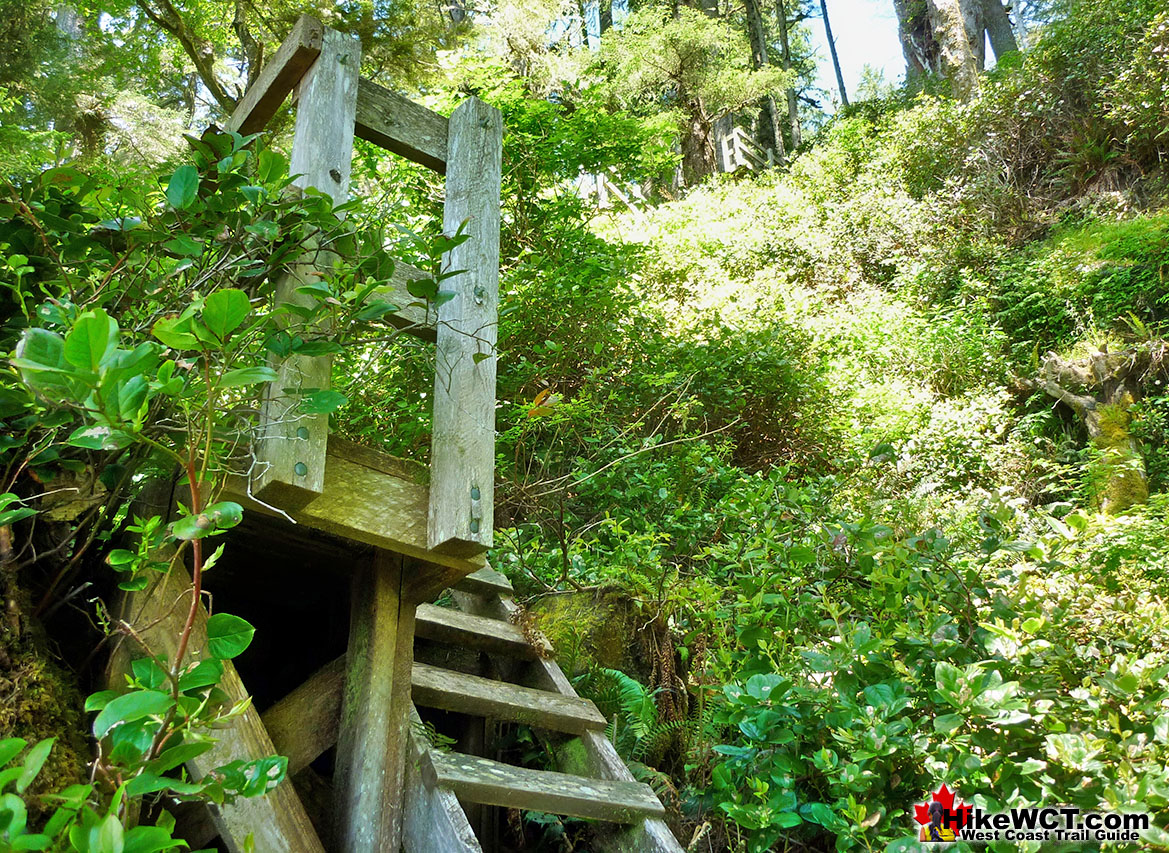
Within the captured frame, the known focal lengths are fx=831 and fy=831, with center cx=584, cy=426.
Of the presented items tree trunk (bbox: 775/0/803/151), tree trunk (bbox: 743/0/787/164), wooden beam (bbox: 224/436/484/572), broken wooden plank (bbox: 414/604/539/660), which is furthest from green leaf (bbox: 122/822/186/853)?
tree trunk (bbox: 775/0/803/151)

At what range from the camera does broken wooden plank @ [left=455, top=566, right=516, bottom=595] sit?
10.9 ft

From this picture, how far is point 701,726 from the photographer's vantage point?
283 cm

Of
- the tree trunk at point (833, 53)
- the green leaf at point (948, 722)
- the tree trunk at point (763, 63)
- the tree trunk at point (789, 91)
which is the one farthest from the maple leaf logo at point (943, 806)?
the tree trunk at point (833, 53)

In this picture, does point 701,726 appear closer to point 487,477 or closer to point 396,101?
point 487,477

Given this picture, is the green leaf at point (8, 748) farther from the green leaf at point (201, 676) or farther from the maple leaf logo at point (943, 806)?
the maple leaf logo at point (943, 806)

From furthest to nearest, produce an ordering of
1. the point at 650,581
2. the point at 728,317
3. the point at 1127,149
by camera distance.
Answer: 1. the point at 1127,149
2. the point at 728,317
3. the point at 650,581

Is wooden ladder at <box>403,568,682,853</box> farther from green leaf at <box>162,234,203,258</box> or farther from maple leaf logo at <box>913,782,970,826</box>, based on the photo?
green leaf at <box>162,234,203,258</box>

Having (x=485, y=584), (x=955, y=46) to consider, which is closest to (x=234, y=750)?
(x=485, y=584)

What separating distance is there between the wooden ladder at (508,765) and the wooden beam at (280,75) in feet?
5.61

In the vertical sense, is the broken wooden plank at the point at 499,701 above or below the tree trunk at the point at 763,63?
below

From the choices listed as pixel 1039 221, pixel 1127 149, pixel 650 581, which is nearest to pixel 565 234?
pixel 650 581

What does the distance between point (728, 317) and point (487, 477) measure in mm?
6216

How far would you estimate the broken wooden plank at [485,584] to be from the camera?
3314 millimetres

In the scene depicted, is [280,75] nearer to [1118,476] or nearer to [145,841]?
[145,841]
